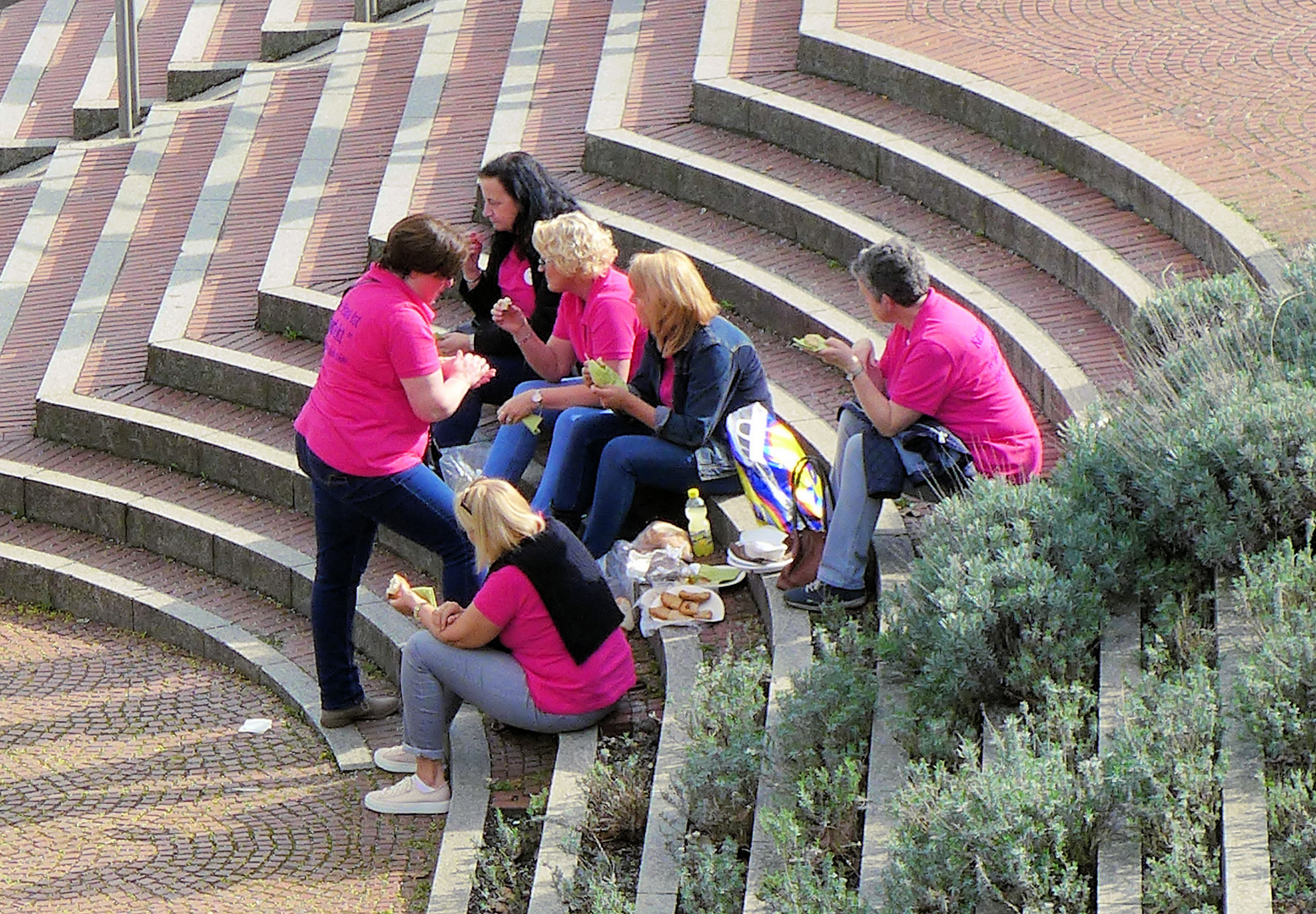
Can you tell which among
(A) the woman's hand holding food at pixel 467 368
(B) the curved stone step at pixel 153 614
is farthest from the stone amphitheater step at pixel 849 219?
(B) the curved stone step at pixel 153 614

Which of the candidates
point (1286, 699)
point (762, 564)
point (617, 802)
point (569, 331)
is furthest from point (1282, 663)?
point (569, 331)

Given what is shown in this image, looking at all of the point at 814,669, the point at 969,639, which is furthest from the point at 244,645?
the point at 969,639

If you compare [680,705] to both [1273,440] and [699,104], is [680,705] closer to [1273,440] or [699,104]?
[1273,440]

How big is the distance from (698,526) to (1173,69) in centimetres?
446

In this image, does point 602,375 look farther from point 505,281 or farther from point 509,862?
point 509,862

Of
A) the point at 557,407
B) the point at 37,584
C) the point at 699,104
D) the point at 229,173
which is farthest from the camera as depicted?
the point at 229,173

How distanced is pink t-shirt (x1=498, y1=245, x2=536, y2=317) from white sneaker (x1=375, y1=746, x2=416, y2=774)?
6.99 feet

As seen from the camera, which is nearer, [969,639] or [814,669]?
[969,639]

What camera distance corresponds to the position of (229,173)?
11805mm

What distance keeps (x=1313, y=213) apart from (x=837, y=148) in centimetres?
288

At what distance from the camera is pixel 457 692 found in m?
6.73

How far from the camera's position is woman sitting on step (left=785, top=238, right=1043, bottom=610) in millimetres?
6598

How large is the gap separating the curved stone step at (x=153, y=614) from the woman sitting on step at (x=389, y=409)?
40.3 inches

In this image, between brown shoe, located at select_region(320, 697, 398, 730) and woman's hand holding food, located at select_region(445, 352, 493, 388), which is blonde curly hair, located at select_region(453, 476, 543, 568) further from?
brown shoe, located at select_region(320, 697, 398, 730)
